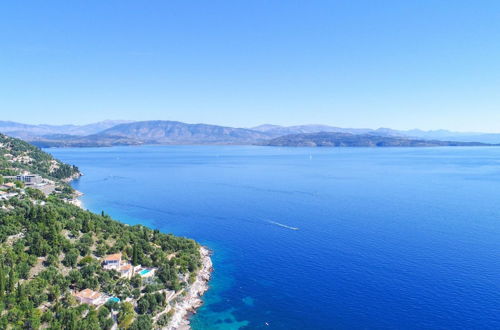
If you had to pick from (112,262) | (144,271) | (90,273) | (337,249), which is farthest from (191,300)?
(337,249)

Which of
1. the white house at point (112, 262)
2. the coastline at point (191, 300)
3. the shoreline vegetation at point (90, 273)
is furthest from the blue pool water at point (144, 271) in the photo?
the coastline at point (191, 300)

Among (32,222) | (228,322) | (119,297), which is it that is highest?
(32,222)

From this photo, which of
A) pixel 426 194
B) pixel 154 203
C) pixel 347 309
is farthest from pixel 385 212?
pixel 154 203

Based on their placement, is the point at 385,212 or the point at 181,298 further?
the point at 385,212

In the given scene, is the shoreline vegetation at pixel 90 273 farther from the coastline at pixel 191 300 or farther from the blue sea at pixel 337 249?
the blue sea at pixel 337 249

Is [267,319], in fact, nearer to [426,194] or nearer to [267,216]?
[267,216]

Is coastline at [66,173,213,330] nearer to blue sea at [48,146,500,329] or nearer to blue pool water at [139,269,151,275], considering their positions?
blue sea at [48,146,500,329]

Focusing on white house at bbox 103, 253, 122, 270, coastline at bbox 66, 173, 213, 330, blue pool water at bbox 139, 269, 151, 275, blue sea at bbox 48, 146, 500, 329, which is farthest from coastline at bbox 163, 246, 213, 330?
white house at bbox 103, 253, 122, 270

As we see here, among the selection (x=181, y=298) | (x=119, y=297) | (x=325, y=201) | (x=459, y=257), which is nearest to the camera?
(x=119, y=297)
